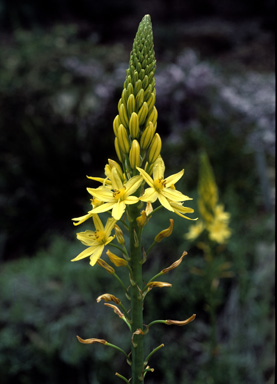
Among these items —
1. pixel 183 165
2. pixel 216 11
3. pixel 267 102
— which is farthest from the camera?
pixel 216 11

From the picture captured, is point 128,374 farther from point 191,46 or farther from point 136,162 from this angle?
point 191,46

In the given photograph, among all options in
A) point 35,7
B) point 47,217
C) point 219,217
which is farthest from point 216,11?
point 219,217

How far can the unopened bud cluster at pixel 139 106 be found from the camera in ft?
3.87

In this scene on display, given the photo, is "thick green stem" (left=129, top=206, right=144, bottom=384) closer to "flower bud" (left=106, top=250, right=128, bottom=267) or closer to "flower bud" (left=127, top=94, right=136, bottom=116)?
"flower bud" (left=106, top=250, right=128, bottom=267)

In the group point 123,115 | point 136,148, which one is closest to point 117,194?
point 136,148

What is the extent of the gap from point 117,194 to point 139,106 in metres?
0.30

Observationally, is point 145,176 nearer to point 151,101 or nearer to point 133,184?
point 133,184

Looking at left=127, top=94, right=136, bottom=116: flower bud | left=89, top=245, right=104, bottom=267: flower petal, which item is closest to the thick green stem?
→ left=89, top=245, right=104, bottom=267: flower petal

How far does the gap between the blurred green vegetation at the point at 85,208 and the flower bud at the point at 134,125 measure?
179 centimetres

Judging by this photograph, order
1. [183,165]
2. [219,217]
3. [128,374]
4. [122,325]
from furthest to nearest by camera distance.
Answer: [183,165]
[122,325]
[128,374]
[219,217]

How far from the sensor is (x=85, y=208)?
496 cm

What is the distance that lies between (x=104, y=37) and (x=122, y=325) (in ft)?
41.6

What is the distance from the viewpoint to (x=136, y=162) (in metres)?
1.18

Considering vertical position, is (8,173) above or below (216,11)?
below
